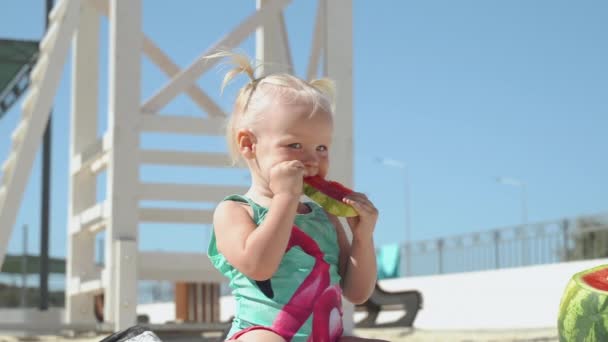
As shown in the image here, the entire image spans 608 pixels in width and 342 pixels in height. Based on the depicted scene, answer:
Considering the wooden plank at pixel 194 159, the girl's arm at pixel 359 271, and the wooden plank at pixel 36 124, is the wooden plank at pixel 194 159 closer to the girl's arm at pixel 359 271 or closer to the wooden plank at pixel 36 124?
the wooden plank at pixel 36 124

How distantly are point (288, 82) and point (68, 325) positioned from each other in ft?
16.8

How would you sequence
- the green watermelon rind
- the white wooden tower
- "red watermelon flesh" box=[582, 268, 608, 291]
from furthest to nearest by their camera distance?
the white wooden tower
"red watermelon flesh" box=[582, 268, 608, 291]
the green watermelon rind

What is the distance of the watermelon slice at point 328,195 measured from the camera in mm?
2525

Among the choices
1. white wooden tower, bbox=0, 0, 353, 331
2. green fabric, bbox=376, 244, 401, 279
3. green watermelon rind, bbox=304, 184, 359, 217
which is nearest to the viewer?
green watermelon rind, bbox=304, 184, 359, 217

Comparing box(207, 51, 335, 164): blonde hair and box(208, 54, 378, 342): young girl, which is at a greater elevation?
box(207, 51, 335, 164): blonde hair

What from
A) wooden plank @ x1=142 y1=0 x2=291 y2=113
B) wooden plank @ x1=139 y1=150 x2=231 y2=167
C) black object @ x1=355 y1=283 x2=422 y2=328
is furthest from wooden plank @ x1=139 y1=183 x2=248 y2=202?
black object @ x1=355 y1=283 x2=422 y2=328

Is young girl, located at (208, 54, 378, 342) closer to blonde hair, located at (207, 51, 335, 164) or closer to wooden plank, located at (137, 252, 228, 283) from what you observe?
blonde hair, located at (207, 51, 335, 164)

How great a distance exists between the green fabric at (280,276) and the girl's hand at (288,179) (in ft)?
0.51

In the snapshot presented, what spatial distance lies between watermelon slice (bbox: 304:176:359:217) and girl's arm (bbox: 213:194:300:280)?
0.12 meters

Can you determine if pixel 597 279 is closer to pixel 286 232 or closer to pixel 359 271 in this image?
pixel 359 271

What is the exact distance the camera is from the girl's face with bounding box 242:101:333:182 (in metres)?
2.53

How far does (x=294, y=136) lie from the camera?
2.53m

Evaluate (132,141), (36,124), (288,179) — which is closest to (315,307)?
(288,179)

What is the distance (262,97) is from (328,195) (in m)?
0.33
